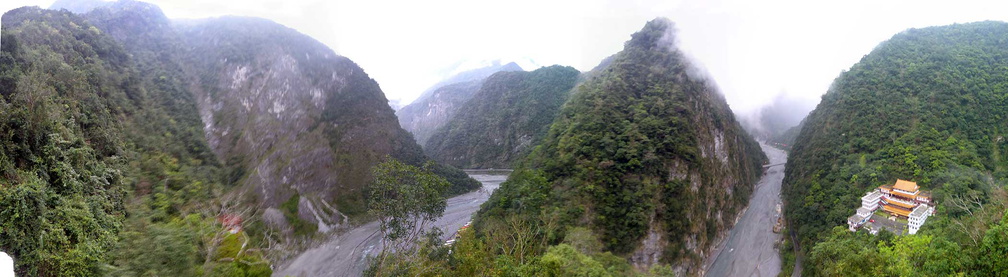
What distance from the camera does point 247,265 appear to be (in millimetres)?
13664

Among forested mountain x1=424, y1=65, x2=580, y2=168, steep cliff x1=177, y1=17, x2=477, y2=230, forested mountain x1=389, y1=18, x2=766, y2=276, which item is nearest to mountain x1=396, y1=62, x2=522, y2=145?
forested mountain x1=424, y1=65, x2=580, y2=168

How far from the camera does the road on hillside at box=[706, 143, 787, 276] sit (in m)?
43.0

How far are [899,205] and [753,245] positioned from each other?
14.5 m

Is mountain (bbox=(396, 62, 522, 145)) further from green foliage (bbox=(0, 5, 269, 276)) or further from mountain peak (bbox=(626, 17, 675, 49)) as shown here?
green foliage (bbox=(0, 5, 269, 276))

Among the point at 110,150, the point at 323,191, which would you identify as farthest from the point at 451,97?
the point at 110,150

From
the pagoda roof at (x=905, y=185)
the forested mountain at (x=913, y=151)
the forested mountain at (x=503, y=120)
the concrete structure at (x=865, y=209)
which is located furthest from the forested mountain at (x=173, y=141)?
the pagoda roof at (x=905, y=185)

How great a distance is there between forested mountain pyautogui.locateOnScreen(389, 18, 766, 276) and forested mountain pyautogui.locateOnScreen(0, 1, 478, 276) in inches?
Answer: 533

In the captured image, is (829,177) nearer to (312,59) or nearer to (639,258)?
(639,258)

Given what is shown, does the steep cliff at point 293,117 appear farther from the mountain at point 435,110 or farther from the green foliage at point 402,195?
the mountain at point 435,110

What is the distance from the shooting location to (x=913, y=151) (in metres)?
42.2

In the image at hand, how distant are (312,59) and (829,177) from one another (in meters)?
73.7

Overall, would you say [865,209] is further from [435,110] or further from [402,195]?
[435,110]

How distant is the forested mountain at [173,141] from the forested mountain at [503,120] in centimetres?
2275

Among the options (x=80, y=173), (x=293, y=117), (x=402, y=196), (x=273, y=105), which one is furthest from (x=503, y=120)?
(x=80, y=173)
